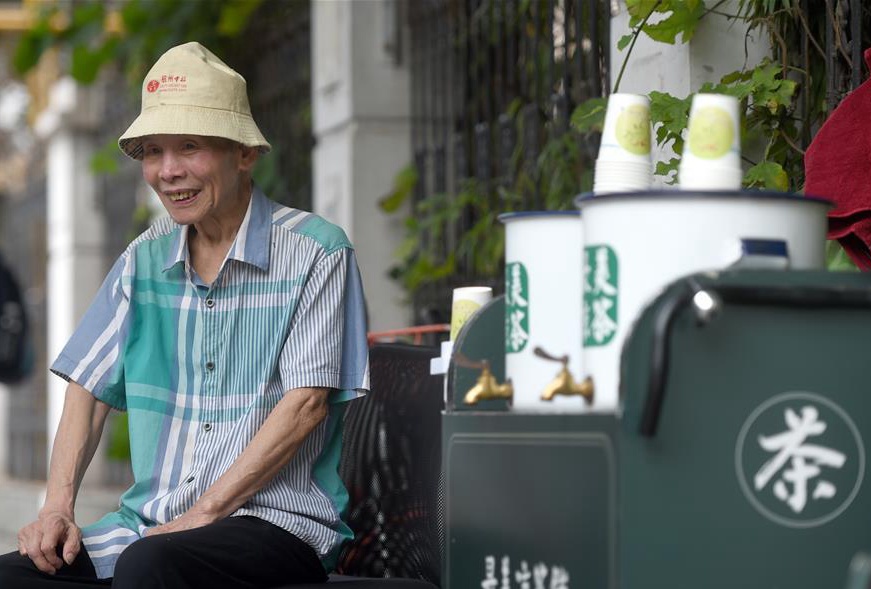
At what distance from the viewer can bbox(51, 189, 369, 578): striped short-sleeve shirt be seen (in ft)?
10.3

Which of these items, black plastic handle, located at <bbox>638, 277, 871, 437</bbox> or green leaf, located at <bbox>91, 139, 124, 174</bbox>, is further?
green leaf, located at <bbox>91, 139, 124, 174</bbox>

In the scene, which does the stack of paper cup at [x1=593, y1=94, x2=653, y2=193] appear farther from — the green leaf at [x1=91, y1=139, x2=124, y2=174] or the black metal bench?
the green leaf at [x1=91, y1=139, x2=124, y2=174]

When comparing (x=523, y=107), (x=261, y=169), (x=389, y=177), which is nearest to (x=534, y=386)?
(x=523, y=107)

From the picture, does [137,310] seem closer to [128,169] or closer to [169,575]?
[169,575]

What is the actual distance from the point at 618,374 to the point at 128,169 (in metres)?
8.44

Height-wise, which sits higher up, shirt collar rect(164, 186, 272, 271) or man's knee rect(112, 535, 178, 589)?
shirt collar rect(164, 186, 272, 271)

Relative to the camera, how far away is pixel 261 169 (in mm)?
7730

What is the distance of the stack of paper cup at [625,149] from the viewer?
240 centimetres

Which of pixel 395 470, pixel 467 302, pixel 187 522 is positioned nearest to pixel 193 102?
pixel 467 302

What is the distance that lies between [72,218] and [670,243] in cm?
921

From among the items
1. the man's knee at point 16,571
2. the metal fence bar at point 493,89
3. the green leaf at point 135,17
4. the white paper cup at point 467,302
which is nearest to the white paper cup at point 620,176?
the white paper cup at point 467,302

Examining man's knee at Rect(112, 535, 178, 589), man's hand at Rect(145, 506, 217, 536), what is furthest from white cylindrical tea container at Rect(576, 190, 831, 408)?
man's hand at Rect(145, 506, 217, 536)

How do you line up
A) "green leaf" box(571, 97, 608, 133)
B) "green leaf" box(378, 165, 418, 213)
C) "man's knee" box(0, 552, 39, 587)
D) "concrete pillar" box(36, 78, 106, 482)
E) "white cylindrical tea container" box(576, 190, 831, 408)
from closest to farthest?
1. "white cylindrical tea container" box(576, 190, 831, 408)
2. "man's knee" box(0, 552, 39, 587)
3. "green leaf" box(571, 97, 608, 133)
4. "green leaf" box(378, 165, 418, 213)
5. "concrete pillar" box(36, 78, 106, 482)

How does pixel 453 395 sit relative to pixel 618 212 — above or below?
below
